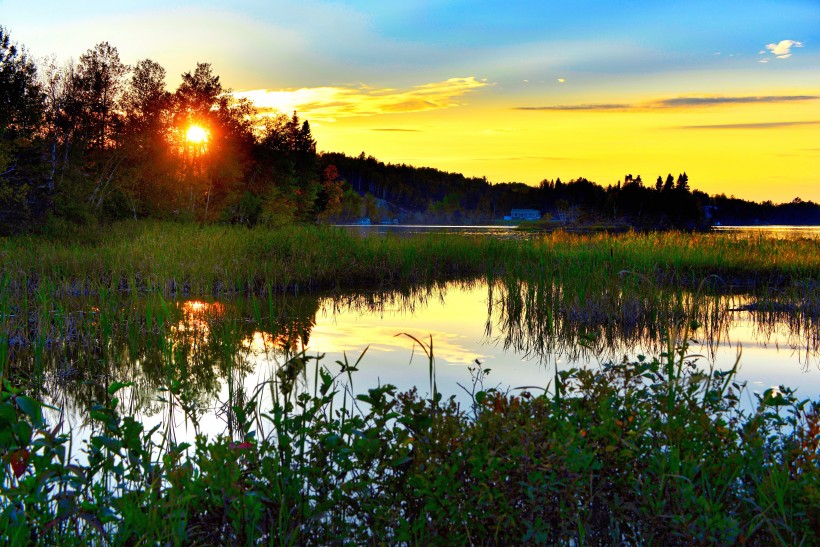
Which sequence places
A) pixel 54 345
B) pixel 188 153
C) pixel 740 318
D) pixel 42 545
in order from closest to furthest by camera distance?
pixel 42 545 < pixel 54 345 < pixel 740 318 < pixel 188 153

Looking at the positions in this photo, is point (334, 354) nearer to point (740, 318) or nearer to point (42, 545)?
point (42, 545)

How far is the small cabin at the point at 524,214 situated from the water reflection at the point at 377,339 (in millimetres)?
173826

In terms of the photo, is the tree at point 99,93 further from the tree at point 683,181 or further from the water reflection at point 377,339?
the tree at point 683,181

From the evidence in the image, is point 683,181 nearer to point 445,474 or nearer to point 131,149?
point 131,149

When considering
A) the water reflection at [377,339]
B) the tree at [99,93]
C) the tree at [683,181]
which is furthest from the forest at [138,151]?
the tree at [683,181]

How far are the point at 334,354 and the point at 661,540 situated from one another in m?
6.64

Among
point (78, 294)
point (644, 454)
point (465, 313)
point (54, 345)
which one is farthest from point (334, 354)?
point (78, 294)

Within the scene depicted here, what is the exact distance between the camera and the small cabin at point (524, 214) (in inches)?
7313

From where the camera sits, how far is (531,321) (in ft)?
38.7

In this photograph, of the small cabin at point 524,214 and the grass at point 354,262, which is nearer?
the grass at point 354,262

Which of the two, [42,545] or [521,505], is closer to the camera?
[42,545]

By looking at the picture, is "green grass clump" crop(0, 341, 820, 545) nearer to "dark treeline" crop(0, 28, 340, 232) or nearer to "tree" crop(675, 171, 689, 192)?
"dark treeline" crop(0, 28, 340, 232)

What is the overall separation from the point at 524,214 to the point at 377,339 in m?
182

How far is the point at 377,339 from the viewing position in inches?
424
